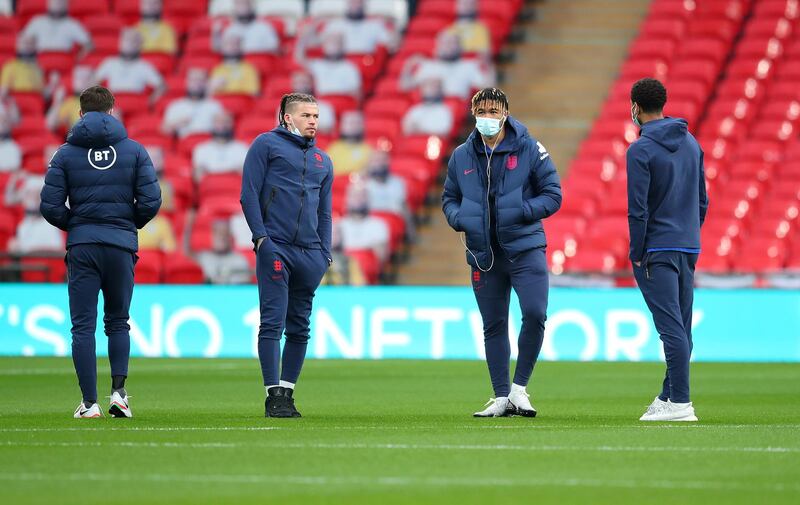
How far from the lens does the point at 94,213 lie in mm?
9242

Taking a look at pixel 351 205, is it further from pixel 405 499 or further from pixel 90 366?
pixel 405 499

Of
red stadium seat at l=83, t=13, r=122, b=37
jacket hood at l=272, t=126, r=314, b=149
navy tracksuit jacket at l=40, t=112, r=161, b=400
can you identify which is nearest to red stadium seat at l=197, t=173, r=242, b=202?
red stadium seat at l=83, t=13, r=122, b=37

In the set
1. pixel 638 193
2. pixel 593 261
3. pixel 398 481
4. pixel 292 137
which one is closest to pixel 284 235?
pixel 292 137

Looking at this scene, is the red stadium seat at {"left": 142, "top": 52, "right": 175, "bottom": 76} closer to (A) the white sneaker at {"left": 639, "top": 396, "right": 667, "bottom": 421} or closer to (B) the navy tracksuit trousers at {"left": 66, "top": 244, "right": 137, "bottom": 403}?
(B) the navy tracksuit trousers at {"left": 66, "top": 244, "right": 137, "bottom": 403}

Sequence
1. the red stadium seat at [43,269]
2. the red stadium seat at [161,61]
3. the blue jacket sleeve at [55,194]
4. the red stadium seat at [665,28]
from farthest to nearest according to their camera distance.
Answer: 1. the red stadium seat at [161,61]
2. the red stadium seat at [665,28]
3. the red stadium seat at [43,269]
4. the blue jacket sleeve at [55,194]

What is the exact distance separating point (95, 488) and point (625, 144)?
15820 millimetres

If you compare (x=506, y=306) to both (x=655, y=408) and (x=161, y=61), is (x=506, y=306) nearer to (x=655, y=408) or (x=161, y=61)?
(x=655, y=408)

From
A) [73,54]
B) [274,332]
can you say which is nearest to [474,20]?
[73,54]

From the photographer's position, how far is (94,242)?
9.22 metres

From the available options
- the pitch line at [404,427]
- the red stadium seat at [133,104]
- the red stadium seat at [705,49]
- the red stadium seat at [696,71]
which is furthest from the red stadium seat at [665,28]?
the pitch line at [404,427]

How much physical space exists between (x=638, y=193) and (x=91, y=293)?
3259 millimetres

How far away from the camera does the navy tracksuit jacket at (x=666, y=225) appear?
8969 millimetres

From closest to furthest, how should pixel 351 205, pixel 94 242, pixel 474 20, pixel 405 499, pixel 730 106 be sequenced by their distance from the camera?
pixel 405 499, pixel 94 242, pixel 351 205, pixel 730 106, pixel 474 20

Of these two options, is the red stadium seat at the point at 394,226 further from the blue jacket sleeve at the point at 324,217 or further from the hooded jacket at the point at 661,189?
the hooded jacket at the point at 661,189
